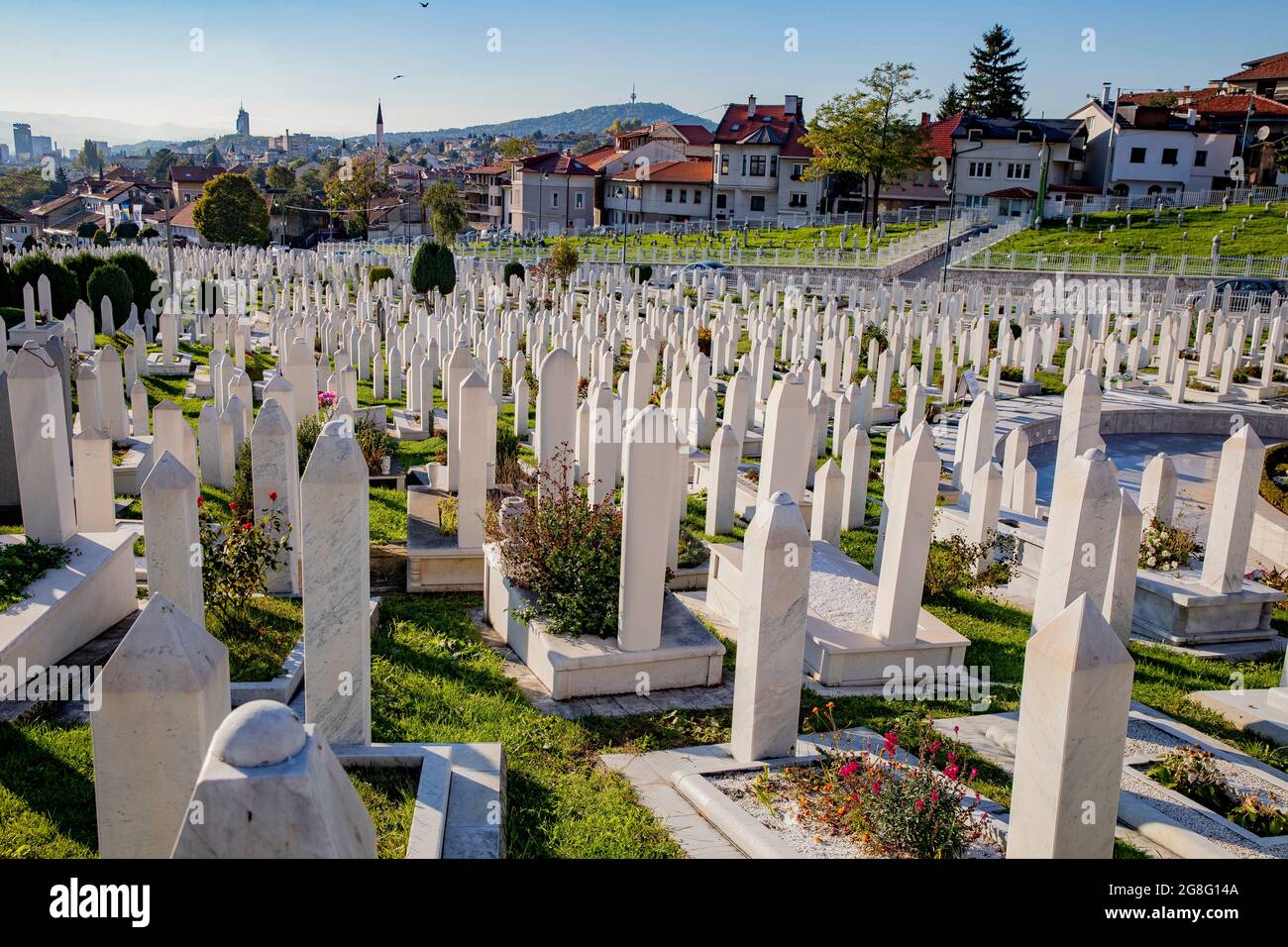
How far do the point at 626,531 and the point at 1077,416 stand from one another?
5630mm

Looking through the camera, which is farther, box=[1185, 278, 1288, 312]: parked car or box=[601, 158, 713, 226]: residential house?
box=[601, 158, 713, 226]: residential house

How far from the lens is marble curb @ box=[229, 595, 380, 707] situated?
623 centimetres

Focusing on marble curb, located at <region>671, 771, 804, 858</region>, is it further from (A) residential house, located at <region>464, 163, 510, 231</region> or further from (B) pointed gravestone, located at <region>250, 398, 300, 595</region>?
(A) residential house, located at <region>464, 163, 510, 231</region>

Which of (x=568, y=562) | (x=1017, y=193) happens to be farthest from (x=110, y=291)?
(x=1017, y=193)

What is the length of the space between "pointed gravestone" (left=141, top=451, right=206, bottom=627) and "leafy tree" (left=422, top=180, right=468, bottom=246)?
149 ft

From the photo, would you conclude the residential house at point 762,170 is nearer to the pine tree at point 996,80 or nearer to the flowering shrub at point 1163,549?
the pine tree at point 996,80

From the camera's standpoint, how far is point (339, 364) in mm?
15273

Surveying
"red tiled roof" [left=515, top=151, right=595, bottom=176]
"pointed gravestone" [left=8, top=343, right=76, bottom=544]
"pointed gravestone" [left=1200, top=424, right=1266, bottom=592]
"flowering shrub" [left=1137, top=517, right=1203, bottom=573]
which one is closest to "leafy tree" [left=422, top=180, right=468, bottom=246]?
"red tiled roof" [left=515, top=151, right=595, bottom=176]

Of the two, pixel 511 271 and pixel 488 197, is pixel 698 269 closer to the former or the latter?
pixel 511 271

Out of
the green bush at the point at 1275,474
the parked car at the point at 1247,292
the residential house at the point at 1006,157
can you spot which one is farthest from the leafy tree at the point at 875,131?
the green bush at the point at 1275,474

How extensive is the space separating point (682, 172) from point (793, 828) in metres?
68.1
